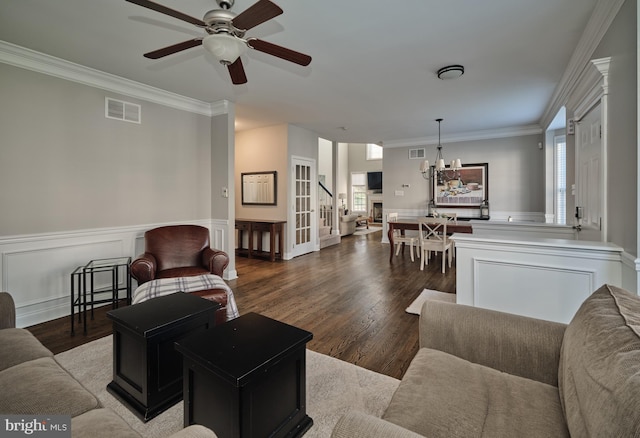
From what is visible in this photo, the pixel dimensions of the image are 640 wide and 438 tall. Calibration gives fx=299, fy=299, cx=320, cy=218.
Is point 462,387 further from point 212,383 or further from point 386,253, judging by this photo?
point 386,253

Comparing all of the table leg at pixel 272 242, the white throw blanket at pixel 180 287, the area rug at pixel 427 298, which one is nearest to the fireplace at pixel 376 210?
the table leg at pixel 272 242

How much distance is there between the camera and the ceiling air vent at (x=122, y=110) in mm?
3539

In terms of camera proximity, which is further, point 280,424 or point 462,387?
point 280,424


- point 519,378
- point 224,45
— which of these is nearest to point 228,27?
point 224,45

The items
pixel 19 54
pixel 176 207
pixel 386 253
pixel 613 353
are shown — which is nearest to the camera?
pixel 613 353

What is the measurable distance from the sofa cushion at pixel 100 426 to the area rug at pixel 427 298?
2.75m

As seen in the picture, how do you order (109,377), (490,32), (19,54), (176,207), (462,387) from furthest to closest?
(176,207), (19,54), (490,32), (109,377), (462,387)

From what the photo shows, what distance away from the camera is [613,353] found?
0.82 meters

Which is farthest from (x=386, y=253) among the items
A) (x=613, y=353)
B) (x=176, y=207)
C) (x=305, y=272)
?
(x=613, y=353)

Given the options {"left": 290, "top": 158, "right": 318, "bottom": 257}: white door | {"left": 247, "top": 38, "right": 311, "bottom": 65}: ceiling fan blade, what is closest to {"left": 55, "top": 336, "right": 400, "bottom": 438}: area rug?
{"left": 247, "top": 38, "right": 311, "bottom": 65}: ceiling fan blade

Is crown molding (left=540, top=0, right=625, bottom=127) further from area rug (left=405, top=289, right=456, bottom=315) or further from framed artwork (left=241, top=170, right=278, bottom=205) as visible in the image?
framed artwork (left=241, top=170, right=278, bottom=205)

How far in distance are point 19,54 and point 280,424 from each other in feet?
12.9

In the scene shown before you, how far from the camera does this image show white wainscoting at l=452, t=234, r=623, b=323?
78.1 inches

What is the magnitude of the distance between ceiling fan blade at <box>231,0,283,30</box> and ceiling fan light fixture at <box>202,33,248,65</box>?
0.30 feet
